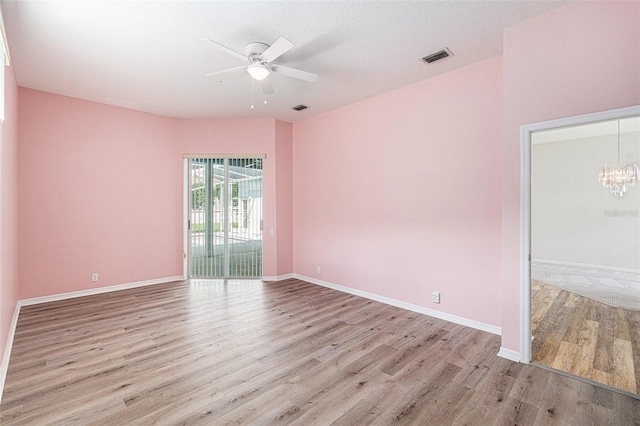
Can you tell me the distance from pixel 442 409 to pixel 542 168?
24.5 feet

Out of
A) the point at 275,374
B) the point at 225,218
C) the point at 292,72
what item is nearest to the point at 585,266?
the point at 275,374

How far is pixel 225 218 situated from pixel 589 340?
551cm

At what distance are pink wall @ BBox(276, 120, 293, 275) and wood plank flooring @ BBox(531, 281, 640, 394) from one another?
4022 mm

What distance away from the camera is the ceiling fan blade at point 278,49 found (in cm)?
251

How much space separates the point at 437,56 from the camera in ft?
10.7

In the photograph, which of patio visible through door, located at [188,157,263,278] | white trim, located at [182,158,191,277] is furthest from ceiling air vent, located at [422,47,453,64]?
white trim, located at [182,158,191,277]

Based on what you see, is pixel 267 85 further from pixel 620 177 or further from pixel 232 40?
pixel 620 177

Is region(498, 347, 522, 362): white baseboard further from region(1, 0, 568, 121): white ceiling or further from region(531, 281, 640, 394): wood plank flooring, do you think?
region(1, 0, 568, 121): white ceiling

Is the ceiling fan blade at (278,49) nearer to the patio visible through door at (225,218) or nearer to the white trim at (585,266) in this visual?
the patio visible through door at (225,218)

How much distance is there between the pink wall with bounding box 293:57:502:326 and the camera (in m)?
3.35

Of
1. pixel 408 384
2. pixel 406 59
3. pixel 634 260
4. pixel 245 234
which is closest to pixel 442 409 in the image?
pixel 408 384

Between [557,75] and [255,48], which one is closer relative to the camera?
[557,75]

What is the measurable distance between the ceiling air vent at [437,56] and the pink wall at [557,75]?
1.78 feet

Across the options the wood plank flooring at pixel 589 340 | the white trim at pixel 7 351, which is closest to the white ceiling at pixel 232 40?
the white trim at pixel 7 351
